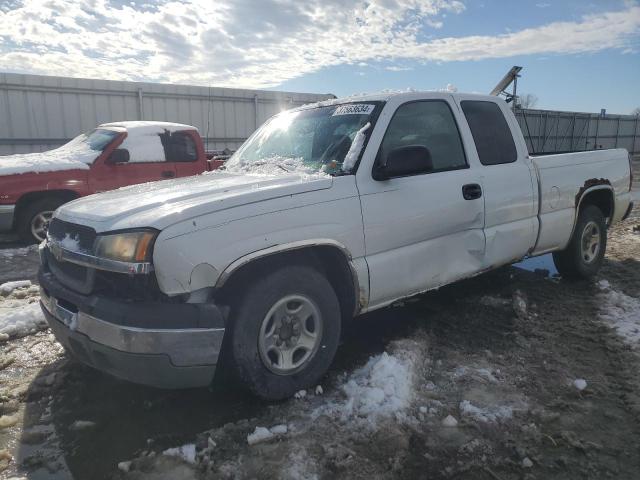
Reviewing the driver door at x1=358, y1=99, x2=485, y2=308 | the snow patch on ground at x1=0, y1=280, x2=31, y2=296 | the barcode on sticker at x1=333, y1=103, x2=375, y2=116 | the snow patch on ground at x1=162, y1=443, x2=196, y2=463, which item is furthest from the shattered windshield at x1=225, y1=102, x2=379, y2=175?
the snow patch on ground at x1=0, y1=280, x2=31, y2=296

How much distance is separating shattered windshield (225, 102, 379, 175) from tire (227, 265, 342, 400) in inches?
32.4

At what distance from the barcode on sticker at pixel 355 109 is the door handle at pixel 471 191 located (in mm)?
950

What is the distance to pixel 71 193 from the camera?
24.0 ft

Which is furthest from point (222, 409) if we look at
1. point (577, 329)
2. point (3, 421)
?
point (577, 329)

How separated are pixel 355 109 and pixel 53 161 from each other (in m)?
5.50

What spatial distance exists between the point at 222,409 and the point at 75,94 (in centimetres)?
1123

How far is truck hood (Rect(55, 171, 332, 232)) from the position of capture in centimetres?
261

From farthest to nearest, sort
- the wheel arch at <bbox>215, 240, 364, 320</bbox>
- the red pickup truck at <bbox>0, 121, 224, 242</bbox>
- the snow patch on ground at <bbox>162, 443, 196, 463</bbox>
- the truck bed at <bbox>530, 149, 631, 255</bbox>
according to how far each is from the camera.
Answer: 1. the red pickup truck at <bbox>0, 121, 224, 242</bbox>
2. the truck bed at <bbox>530, 149, 631, 255</bbox>
3. the wheel arch at <bbox>215, 240, 364, 320</bbox>
4. the snow patch on ground at <bbox>162, 443, 196, 463</bbox>

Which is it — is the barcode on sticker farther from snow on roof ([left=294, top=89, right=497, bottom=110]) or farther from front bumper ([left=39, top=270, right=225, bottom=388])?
front bumper ([left=39, top=270, right=225, bottom=388])

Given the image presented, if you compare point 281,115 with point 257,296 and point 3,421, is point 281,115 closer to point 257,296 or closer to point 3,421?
point 257,296

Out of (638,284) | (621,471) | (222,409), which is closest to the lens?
(621,471)

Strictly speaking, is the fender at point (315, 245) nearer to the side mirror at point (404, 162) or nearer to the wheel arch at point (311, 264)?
the wheel arch at point (311, 264)

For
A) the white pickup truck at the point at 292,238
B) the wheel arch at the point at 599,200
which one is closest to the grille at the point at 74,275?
the white pickup truck at the point at 292,238

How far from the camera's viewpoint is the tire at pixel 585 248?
5.22 m
